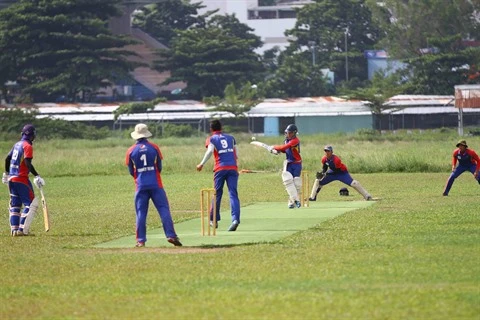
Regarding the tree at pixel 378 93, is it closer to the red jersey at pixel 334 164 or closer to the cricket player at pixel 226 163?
the red jersey at pixel 334 164

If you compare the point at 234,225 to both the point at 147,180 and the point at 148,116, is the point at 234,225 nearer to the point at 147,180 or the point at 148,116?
the point at 147,180

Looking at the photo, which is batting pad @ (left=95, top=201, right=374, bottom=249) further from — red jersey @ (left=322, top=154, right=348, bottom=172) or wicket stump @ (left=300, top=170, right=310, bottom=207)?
red jersey @ (left=322, top=154, right=348, bottom=172)

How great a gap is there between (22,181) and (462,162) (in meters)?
12.6

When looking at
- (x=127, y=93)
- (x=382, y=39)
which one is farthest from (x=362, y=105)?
(x=127, y=93)

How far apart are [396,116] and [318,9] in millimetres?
26285

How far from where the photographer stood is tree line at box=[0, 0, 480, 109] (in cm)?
8944

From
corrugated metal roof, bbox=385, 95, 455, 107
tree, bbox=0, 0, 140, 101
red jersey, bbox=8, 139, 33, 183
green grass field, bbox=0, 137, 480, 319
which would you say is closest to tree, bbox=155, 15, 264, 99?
tree, bbox=0, 0, 140, 101

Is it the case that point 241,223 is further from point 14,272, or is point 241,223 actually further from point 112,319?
point 112,319

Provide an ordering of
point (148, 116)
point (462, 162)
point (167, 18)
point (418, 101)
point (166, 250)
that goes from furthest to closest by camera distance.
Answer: point (167, 18)
point (148, 116)
point (418, 101)
point (462, 162)
point (166, 250)

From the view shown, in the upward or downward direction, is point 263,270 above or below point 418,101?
below

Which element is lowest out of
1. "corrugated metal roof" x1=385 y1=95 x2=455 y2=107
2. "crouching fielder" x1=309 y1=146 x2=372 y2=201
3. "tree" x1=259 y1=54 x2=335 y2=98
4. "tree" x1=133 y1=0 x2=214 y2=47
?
"crouching fielder" x1=309 y1=146 x2=372 y2=201

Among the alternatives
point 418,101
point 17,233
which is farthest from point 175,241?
point 418,101

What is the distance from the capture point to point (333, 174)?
29078 mm

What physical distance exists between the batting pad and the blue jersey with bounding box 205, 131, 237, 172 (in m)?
1.11
